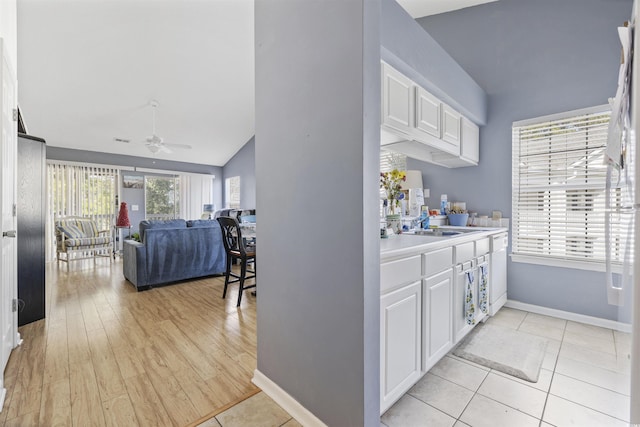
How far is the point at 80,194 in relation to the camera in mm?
6359

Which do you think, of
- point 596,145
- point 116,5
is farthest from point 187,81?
point 596,145

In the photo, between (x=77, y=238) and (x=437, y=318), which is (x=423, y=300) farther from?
(x=77, y=238)

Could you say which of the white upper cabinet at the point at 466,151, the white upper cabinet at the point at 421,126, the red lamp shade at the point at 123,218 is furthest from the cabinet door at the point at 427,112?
→ the red lamp shade at the point at 123,218

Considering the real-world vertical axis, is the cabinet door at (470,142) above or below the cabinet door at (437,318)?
above

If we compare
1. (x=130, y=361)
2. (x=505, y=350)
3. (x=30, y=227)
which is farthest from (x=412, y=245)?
(x=30, y=227)

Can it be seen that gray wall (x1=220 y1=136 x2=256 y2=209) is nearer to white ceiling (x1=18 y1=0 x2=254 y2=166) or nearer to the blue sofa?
white ceiling (x1=18 y1=0 x2=254 y2=166)

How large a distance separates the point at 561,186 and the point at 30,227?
4.93 metres

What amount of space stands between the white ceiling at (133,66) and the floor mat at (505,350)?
3.56 m

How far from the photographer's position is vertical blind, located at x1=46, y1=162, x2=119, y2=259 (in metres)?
5.97

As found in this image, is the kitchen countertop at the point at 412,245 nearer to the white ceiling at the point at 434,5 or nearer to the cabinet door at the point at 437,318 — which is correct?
the cabinet door at the point at 437,318

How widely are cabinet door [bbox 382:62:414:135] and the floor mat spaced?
1.72 meters

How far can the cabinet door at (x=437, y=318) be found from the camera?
5.52ft

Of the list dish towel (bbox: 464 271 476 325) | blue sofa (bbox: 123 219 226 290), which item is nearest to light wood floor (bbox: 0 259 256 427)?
blue sofa (bbox: 123 219 226 290)

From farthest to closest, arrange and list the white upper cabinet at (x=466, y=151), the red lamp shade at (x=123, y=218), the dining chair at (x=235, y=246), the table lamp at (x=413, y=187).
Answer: the red lamp shade at (x=123, y=218) → the table lamp at (x=413, y=187) → the dining chair at (x=235, y=246) → the white upper cabinet at (x=466, y=151)
